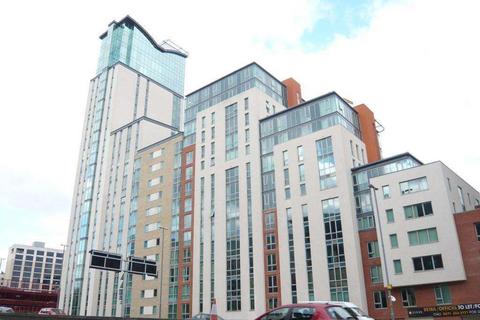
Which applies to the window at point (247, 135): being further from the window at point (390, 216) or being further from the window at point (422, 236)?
the window at point (422, 236)

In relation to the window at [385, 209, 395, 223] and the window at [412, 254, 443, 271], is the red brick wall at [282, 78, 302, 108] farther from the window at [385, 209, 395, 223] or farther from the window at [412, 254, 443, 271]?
the window at [412, 254, 443, 271]

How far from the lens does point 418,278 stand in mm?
46312

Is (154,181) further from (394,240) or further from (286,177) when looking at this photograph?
(394,240)

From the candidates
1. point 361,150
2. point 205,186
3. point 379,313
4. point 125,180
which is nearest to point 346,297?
point 379,313

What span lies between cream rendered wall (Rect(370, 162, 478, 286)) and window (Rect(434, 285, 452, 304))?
1347 millimetres

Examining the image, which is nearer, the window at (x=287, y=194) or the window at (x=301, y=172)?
the window at (x=301, y=172)

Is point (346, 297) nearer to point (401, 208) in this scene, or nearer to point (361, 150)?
point (401, 208)

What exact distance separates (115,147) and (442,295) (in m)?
66.9

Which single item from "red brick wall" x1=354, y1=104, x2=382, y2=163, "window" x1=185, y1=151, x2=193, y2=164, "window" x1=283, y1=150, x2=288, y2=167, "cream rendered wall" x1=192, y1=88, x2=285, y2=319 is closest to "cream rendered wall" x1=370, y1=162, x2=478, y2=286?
"red brick wall" x1=354, y1=104, x2=382, y2=163

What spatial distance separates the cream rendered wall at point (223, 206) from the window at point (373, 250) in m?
14.5

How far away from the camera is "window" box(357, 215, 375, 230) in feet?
172

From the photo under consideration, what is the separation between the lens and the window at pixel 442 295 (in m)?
44.9

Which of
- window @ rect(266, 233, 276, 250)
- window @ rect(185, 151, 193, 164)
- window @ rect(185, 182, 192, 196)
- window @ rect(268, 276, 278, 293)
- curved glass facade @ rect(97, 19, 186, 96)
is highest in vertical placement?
curved glass facade @ rect(97, 19, 186, 96)

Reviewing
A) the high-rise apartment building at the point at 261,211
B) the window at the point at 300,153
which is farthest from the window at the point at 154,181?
the window at the point at 300,153
